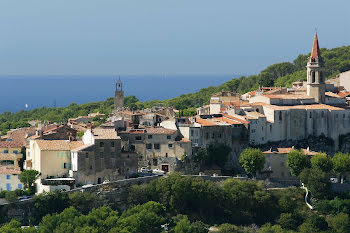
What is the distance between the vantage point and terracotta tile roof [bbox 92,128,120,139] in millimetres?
54094

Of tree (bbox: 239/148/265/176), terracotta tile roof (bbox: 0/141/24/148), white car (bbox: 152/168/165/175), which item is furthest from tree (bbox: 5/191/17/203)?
tree (bbox: 239/148/265/176)

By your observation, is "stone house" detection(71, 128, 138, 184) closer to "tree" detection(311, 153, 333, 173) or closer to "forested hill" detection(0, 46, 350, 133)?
"tree" detection(311, 153, 333, 173)

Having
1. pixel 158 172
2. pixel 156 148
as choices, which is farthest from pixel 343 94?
pixel 158 172

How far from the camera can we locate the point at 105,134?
179 ft

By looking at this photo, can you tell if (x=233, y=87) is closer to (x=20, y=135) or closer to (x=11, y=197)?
(x=20, y=135)

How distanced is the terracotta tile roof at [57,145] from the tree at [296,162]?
544 inches

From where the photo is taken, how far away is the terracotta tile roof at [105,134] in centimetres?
5409

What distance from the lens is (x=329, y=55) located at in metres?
102

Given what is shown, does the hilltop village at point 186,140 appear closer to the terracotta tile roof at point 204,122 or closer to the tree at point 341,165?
the terracotta tile roof at point 204,122

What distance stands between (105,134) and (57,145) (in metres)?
2.96

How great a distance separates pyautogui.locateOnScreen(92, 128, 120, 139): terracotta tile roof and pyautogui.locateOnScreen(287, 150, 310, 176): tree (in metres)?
11.9

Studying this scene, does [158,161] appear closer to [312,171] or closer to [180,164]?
[180,164]

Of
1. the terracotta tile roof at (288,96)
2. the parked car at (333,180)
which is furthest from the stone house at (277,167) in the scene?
the terracotta tile roof at (288,96)

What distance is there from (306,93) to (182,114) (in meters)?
9.74
